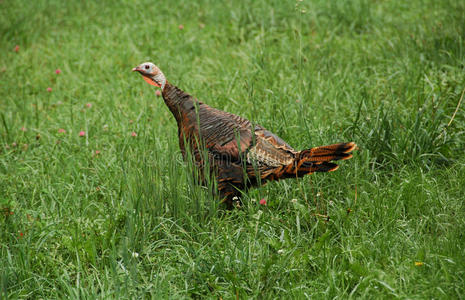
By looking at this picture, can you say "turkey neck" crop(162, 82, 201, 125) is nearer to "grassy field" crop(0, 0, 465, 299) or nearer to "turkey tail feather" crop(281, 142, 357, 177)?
"grassy field" crop(0, 0, 465, 299)

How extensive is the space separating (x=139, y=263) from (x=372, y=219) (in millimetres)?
1338

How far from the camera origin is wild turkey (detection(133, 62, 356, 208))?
297 cm

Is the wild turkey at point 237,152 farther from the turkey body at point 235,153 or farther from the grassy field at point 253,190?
the grassy field at point 253,190

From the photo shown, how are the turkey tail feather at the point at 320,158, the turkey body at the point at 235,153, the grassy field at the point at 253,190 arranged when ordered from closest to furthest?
1. the grassy field at the point at 253,190
2. the turkey tail feather at the point at 320,158
3. the turkey body at the point at 235,153

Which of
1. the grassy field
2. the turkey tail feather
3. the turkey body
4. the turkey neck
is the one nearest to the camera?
A: the grassy field

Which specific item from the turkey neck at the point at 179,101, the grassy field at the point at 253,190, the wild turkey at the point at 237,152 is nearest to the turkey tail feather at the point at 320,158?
the wild turkey at the point at 237,152

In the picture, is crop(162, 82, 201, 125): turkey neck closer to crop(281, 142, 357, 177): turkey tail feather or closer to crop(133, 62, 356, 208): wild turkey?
crop(133, 62, 356, 208): wild turkey

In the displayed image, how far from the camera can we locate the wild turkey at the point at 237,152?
297cm

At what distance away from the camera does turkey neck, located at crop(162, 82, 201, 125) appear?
11.2ft

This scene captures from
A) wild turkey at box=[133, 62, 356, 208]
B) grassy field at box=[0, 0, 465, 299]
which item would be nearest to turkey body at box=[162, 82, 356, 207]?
wild turkey at box=[133, 62, 356, 208]

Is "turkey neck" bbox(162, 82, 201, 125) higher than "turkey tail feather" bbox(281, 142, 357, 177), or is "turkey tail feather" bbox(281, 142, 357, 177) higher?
"turkey neck" bbox(162, 82, 201, 125)

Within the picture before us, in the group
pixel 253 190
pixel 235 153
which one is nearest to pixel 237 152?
pixel 235 153

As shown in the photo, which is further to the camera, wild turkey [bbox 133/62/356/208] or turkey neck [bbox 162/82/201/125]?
turkey neck [bbox 162/82/201/125]

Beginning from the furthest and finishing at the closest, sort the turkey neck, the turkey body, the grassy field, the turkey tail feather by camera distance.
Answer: the turkey neck → the turkey body → the turkey tail feather → the grassy field
